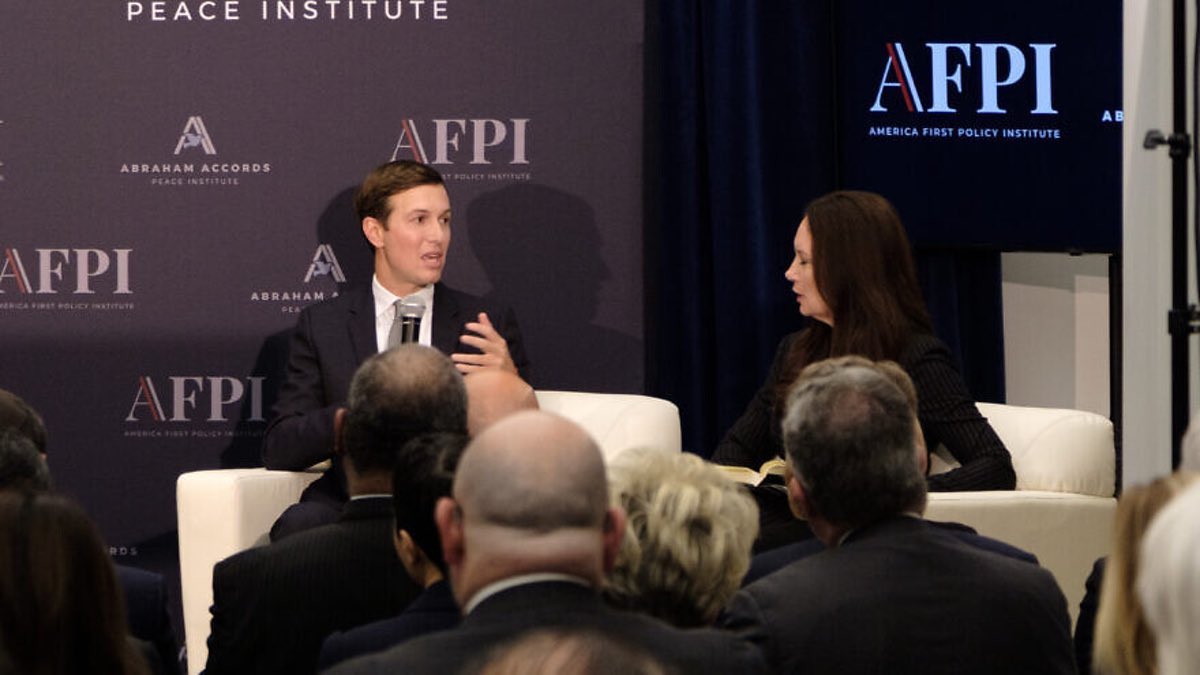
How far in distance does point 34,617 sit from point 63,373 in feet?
12.5

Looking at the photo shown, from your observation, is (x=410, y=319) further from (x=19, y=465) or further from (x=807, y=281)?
(x=19, y=465)

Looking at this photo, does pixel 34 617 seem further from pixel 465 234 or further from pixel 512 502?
pixel 465 234

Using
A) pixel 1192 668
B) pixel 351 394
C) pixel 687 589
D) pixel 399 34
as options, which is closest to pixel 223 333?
pixel 399 34

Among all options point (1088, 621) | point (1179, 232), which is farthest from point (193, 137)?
point (1088, 621)

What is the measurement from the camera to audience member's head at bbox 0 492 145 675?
197 cm

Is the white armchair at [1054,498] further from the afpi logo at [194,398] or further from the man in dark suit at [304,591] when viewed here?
the afpi logo at [194,398]

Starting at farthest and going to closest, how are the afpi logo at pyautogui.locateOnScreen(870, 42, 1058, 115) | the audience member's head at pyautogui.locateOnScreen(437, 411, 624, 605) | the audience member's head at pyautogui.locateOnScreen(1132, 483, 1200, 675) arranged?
the afpi logo at pyautogui.locateOnScreen(870, 42, 1058, 115)
the audience member's head at pyautogui.locateOnScreen(437, 411, 624, 605)
the audience member's head at pyautogui.locateOnScreen(1132, 483, 1200, 675)

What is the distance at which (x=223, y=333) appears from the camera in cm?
560

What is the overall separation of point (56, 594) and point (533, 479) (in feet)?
1.81

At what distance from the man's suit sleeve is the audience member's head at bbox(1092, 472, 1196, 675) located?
295cm

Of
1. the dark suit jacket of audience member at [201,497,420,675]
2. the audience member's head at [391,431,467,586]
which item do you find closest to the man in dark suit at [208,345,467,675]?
the dark suit jacket of audience member at [201,497,420,675]

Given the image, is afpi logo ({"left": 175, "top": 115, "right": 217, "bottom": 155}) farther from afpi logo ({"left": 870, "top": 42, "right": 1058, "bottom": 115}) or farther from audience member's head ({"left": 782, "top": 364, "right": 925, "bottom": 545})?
audience member's head ({"left": 782, "top": 364, "right": 925, "bottom": 545})

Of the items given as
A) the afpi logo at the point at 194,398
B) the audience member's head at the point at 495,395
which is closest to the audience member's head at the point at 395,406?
the audience member's head at the point at 495,395

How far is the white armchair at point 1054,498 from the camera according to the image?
4.16m
